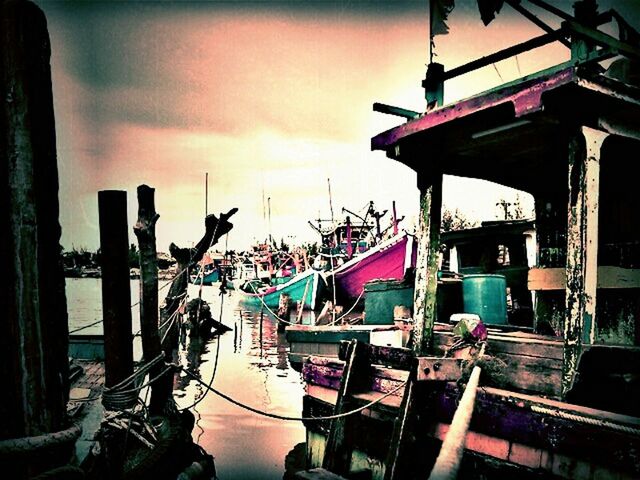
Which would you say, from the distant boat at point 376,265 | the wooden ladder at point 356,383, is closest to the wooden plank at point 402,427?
the wooden ladder at point 356,383

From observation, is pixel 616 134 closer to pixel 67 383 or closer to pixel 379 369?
pixel 379 369

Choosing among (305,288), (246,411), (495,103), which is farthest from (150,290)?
(305,288)

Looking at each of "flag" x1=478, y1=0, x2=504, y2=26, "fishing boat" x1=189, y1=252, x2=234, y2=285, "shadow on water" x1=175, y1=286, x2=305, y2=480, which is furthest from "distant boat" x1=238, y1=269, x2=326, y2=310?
"flag" x1=478, y1=0, x2=504, y2=26

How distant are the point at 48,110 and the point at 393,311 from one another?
26.8 ft

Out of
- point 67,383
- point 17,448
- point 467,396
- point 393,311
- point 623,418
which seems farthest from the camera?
point 393,311

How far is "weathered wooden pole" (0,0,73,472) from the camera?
2.28 meters

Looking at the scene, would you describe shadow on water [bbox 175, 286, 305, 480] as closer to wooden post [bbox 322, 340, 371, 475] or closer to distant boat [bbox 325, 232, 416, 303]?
wooden post [bbox 322, 340, 371, 475]

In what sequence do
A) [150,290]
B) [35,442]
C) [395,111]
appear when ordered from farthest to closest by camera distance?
[150,290] → [395,111] → [35,442]

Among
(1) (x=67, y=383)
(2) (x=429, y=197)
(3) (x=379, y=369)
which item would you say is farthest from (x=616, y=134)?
(1) (x=67, y=383)

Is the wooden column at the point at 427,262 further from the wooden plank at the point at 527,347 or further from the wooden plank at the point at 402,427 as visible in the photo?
the wooden plank at the point at 402,427

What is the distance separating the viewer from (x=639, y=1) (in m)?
5.54

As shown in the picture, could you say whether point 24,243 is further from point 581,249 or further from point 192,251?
point 192,251

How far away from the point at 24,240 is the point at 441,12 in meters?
4.55

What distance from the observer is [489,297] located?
25.1ft
